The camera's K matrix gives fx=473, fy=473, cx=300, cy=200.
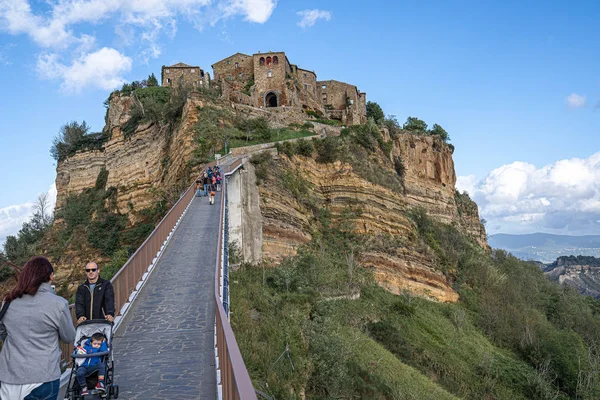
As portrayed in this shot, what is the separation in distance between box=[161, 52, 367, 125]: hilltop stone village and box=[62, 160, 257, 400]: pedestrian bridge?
3187 cm

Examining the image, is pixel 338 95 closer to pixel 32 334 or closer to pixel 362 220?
pixel 362 220

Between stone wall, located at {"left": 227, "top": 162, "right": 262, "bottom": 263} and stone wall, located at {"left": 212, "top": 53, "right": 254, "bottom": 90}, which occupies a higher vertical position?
stone wall, located at {"left": 212, "top": 53, "right": 254, "bottom": 90}

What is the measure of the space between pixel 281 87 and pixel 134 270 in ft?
128

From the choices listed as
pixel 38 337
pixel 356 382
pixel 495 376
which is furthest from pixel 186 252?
pixel 495 376

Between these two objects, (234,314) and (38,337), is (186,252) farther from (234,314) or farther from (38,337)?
(38,337)

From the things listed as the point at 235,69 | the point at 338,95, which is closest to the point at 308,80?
the point at 338,95

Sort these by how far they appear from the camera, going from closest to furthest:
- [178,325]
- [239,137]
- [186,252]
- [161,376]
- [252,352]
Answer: [161,376] → [178,325] → [252,352] → [186,252] → [239,137]

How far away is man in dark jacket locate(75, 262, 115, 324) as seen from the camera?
6414 mm

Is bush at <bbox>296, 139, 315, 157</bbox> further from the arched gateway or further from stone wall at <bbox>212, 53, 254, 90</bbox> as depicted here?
stone wall at <bbox>212, 53, 254, 90</bbox>

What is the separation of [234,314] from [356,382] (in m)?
5.77

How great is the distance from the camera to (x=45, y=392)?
4426 mm

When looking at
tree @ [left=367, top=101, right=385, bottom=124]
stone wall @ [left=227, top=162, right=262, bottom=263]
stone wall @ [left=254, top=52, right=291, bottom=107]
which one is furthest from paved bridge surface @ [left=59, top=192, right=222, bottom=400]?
tree @ [left=367, top=101, right=385, bottom=124]

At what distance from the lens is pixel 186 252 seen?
14.1 meters

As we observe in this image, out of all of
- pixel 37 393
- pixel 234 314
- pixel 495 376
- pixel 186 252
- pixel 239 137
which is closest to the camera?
pixel 37 393
